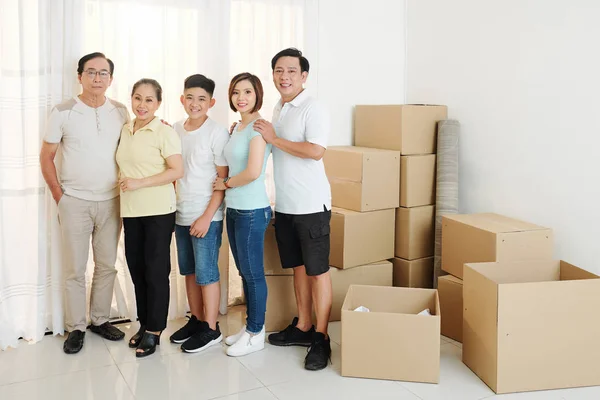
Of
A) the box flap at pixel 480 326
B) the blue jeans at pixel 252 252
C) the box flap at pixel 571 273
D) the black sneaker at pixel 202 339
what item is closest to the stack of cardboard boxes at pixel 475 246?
the box flap at pixel 571 273

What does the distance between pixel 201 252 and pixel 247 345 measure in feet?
1.77

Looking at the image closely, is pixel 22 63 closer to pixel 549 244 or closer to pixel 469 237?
pixel 469 237

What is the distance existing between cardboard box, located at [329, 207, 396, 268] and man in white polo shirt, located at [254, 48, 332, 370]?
0.51m

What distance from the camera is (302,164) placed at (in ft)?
9.66

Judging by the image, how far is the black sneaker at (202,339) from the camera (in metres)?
3.09

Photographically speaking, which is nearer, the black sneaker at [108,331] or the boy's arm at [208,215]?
the boy's arm at [208,215]

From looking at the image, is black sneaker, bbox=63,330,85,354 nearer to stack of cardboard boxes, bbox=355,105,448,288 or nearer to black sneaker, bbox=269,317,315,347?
black sneaker, bbox=269,317,315,347

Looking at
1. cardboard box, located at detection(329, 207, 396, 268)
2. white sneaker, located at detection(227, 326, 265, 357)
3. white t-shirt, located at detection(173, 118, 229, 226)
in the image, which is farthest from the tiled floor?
white t-shirt, located at detection(173, 118, 229, 226)

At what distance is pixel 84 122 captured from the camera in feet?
9.91

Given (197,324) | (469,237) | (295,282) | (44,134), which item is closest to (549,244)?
(469,237)

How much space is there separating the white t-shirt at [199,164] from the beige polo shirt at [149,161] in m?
0.08

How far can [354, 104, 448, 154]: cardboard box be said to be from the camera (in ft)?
12.4

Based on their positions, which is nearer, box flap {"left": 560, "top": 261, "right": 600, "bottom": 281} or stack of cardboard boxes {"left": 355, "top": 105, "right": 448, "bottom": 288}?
box flap {"left": 560, "top": 261, "right": 600, "bottom": 281}

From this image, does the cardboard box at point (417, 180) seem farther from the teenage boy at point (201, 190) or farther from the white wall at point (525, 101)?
the teenage boy at point (201, 190)
